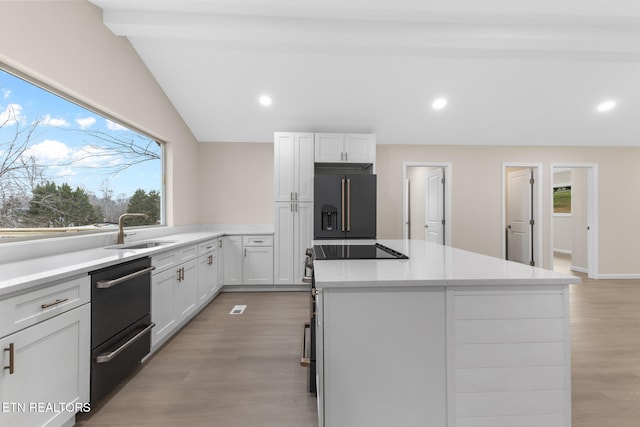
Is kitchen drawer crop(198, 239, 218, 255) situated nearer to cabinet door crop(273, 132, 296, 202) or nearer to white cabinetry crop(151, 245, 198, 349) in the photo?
white cabinetry crop(151, 245, 198, 349)

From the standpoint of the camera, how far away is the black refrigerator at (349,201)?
12.2 feet

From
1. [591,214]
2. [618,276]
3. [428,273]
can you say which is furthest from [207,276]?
[618,276]

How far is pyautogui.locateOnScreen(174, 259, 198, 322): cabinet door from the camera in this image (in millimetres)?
2584

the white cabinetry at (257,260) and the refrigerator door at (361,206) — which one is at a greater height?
the refrigerator door at (361,206)

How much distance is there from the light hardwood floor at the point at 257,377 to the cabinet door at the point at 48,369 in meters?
0.31

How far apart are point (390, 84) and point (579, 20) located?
177cm

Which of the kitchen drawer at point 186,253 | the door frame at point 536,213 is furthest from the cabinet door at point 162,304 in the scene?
the door frame at point 536,213

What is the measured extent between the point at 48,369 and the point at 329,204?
297 cm

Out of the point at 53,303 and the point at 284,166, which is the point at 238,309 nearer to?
the point at 284,166

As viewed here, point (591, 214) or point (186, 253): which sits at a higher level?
point (591, 214)

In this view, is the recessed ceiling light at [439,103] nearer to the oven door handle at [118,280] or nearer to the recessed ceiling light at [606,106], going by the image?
the recessed ceiling light at [606,106]

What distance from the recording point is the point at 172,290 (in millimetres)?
2455

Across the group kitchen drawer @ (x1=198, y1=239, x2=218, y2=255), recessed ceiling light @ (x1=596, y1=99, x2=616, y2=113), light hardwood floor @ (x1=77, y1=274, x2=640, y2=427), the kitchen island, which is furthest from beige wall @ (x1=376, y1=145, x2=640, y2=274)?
the kitchen island

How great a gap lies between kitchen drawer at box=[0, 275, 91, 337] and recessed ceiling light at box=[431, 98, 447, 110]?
4.06m
